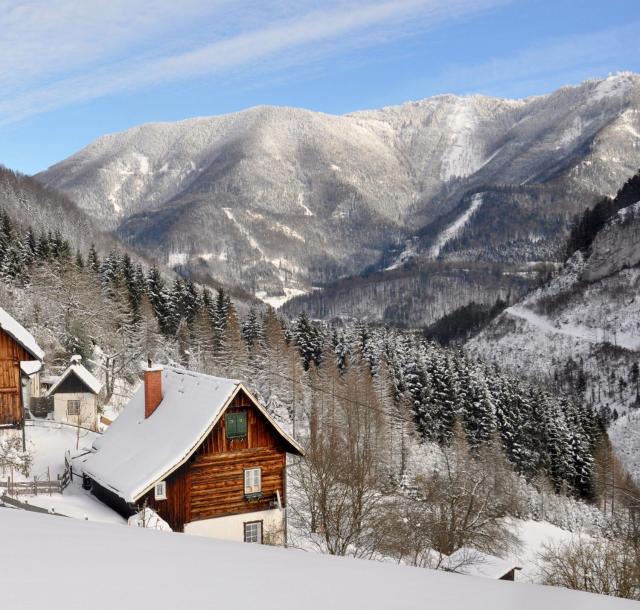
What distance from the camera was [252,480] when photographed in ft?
91.9

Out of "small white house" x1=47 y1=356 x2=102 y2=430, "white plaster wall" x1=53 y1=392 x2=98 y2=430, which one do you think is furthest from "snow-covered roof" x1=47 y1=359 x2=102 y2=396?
"white plaster wall" x1=53 y1=392 x2=98 y2=430

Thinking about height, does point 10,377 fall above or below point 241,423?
above

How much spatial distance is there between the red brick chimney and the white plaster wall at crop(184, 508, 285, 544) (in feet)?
19.3

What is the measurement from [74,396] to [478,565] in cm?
3349

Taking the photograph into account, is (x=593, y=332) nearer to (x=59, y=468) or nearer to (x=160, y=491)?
(x=59, y=468)

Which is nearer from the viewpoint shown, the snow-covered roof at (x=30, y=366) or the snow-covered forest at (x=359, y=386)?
the snow-covered roof at (x=30, y=366)

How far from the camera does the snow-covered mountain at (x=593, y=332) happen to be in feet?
368

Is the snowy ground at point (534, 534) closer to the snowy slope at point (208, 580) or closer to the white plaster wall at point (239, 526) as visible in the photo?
the white plaster wall at point (239, 526)

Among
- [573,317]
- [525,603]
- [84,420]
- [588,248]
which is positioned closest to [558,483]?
[84,420]

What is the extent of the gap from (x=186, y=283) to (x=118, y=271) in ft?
37.6

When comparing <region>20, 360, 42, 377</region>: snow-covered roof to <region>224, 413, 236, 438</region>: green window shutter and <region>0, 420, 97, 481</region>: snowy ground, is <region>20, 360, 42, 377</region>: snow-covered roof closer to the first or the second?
<region>0, 420, 97, 481</region>: snowy ground

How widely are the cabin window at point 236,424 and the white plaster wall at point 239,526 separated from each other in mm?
3619

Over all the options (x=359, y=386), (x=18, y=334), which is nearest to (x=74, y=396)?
(x=18, y=334)

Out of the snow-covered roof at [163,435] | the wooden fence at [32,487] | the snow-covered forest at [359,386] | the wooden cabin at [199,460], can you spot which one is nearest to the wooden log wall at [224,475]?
the wooden cabin at [199,460]
